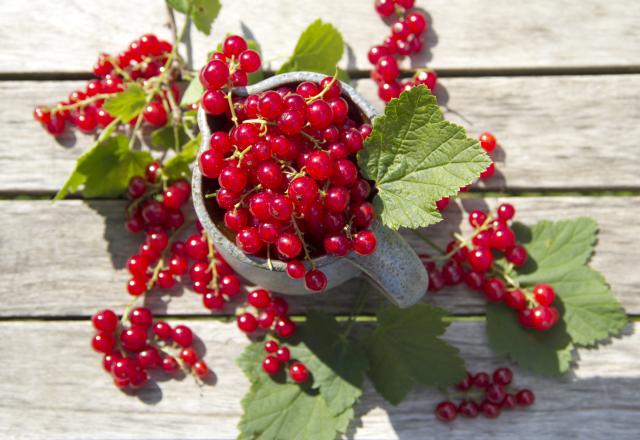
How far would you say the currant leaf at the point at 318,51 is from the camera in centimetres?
89

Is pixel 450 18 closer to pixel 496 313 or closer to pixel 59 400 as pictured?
pixel 496 313

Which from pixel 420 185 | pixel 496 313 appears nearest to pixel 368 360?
pixel 496 313

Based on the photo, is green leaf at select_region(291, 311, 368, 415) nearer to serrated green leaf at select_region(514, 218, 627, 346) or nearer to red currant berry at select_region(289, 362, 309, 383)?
red currant berry at select_region(289, 362, 309, 383)

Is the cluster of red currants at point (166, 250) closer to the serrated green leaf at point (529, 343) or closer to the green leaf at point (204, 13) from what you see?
the green leaf at point (204, 13)

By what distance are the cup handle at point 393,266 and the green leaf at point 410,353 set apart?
0.56ft

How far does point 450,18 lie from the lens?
100 centimetres

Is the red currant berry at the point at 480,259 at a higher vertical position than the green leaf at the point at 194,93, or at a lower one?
lower

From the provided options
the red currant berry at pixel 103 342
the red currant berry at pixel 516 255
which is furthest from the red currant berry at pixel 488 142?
the red currant berry at pixel 103 342

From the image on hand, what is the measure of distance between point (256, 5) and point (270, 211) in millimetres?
534

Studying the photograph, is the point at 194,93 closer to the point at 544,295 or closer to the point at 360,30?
the point at 360,30

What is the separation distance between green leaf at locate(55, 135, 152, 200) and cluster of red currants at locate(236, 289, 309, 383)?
26 cm

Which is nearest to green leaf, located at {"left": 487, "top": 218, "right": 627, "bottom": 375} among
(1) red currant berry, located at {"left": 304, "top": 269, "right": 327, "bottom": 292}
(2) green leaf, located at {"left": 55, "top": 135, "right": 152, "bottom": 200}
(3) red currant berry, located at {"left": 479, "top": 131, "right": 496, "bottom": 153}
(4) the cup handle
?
(3) red currant berry, located at {"left": 479, "top": 131, "right": 496, "bottom": 153}

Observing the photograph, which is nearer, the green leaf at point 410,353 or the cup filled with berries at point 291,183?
the cup filled with berries at point 291,183

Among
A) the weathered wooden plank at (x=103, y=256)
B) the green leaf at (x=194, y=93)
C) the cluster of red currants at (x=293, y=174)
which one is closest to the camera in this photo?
the cluster of red currants at (x=293, y=174)
